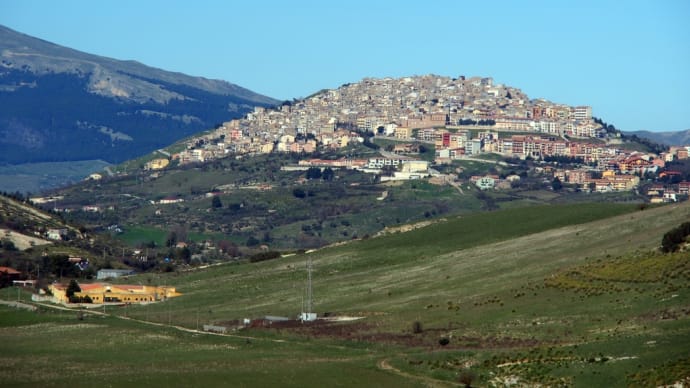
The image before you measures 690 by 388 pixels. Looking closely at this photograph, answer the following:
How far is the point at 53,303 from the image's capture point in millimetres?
121750

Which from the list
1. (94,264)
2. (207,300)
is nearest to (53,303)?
(207,300)

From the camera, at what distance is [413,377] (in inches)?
2717

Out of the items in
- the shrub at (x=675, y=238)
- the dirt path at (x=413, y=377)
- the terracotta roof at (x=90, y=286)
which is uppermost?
the shrub at (x=675, y=238)

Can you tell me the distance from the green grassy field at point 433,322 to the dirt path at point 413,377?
14cm

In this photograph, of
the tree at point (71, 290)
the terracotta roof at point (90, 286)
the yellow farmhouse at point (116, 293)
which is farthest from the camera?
the terracotta roof at point (90, 286)

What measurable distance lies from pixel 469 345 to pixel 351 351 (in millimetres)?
6902

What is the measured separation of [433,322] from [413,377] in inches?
714

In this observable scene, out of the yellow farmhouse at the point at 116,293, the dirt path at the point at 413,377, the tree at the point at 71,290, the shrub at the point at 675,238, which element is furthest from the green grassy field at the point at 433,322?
the tree at the point at 71,290

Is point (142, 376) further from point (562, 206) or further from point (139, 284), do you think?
point (562, 206)

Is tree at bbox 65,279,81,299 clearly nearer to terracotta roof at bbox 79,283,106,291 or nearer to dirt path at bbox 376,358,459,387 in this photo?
terracotta roof at bbox 79,283,106,291

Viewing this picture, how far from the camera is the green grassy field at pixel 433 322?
67.4 meters

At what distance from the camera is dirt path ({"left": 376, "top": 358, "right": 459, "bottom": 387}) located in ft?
219

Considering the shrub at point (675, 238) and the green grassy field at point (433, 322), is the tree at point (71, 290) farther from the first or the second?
the shrub at point (675, 238)

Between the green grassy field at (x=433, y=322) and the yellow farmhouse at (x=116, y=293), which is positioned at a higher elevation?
the green grassy field at (x=433, y=322)
